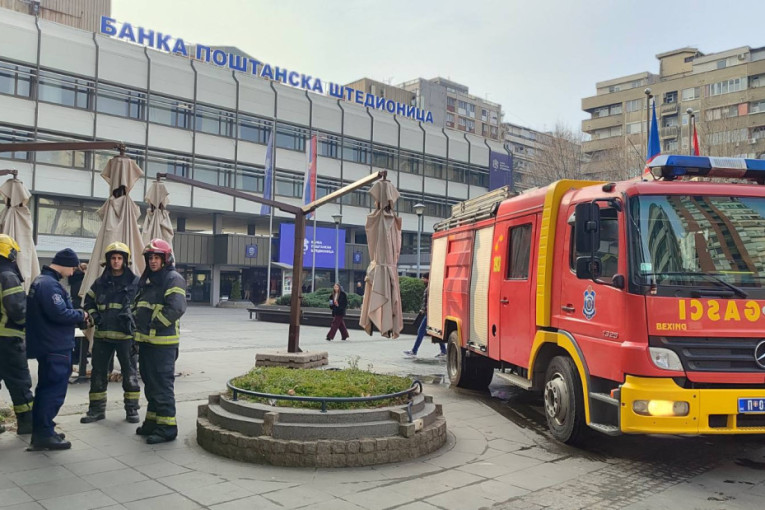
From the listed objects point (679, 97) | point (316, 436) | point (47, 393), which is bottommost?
point (316, 436)

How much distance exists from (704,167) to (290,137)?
39.9 meters

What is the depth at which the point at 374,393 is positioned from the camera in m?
6.20

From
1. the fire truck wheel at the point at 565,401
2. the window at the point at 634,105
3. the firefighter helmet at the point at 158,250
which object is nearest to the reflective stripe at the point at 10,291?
the firefighter helmet at the point at 158,250

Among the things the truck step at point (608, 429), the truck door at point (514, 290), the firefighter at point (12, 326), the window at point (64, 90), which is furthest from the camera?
the window at point (64, 90)

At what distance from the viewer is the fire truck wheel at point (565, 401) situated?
19.7 feet

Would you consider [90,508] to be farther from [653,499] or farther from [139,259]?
[139,259]

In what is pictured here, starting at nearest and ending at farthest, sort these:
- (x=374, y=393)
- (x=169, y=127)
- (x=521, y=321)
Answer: (x=374, y=393), (x=521, y=321), (x=169, y=127)

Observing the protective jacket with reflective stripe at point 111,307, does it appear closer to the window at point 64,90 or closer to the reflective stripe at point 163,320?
the reflective stripe at point 163,320

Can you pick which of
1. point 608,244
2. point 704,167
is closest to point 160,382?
point 608,244

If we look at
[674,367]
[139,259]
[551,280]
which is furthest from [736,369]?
[139,259]

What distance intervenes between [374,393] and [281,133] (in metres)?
39.3

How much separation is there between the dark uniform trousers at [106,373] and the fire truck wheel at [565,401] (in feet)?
15.0

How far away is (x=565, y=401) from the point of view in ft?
20.1

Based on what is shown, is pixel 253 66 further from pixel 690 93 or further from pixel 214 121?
pixel 690 93
